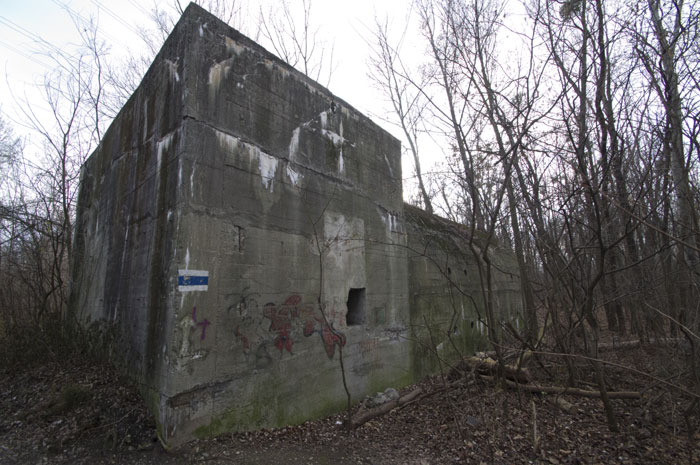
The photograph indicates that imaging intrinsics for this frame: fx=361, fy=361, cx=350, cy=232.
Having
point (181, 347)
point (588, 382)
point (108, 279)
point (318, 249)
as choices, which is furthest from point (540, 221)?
point (108, 279)

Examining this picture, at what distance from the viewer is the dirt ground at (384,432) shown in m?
3.49

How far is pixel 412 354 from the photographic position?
671 cm

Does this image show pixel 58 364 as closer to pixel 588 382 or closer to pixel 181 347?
pixel 181 347

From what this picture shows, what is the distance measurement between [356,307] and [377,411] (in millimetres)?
1579

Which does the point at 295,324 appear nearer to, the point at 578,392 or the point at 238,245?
the point at 238,245

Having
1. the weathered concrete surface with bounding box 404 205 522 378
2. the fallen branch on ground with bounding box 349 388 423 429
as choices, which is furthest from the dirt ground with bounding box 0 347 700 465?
the weathered concrete surface with bounding box 404 205 522 378

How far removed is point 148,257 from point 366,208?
334 centimetres

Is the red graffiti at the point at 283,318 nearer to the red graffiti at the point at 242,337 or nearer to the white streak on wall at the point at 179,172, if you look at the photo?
the red graffiti at the point at 242,337

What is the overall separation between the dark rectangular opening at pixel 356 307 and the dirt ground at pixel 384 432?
1.40 m

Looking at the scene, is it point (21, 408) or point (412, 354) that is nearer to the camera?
point (21, 408)

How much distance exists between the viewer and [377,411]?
4824 millimetres

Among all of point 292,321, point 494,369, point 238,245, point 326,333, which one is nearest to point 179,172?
point 238,245

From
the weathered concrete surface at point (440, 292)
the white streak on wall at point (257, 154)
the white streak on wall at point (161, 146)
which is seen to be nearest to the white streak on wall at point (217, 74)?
the white streak on wall at point (257, 154)

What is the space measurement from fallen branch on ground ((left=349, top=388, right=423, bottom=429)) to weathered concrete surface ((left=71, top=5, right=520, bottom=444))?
49 centimetres
